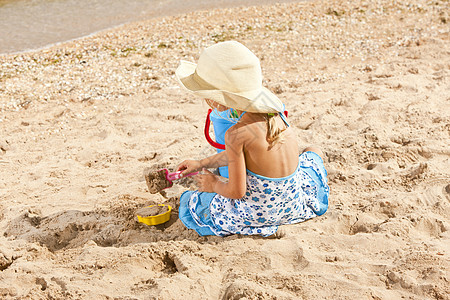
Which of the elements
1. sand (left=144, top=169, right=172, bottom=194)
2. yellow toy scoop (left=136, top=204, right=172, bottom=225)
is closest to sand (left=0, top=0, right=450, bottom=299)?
yellow toy scoop (left=136, top=204, right=172, bottom=225)

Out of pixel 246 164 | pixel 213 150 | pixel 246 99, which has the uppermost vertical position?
pixel 246 99

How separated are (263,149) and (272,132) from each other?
12 cm

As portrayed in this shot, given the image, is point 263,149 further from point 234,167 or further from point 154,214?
point 154,214

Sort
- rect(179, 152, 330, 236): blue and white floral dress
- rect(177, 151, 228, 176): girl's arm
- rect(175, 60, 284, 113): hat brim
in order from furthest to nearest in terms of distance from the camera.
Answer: rect(177, 151, 228, 176): girl's arm
rect(179, 152, 330, 236): blue and white floral dress
rect(175, 60, 284, 113): hat brim

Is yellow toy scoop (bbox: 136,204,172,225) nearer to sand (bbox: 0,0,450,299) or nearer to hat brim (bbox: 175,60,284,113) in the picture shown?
sand (bbox: 0,0,450,299)

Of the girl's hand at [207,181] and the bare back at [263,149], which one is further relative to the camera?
the girl's hand at [207,181]

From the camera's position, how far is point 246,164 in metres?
2.69

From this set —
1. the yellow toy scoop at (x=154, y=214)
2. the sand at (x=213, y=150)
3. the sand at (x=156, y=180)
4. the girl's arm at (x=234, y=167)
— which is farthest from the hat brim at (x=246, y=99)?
the yellow toy scoop at (x=154, y=214)

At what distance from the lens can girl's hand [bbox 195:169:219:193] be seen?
2.85 metres

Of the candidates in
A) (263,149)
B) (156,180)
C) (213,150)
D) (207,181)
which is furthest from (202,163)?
(213,150)

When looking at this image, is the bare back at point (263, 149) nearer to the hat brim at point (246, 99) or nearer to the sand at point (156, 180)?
the hat brim at point (246, 99)

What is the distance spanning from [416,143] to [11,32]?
8.15m

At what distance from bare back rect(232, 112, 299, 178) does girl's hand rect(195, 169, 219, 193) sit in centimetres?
28

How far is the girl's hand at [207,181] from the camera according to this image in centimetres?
285
